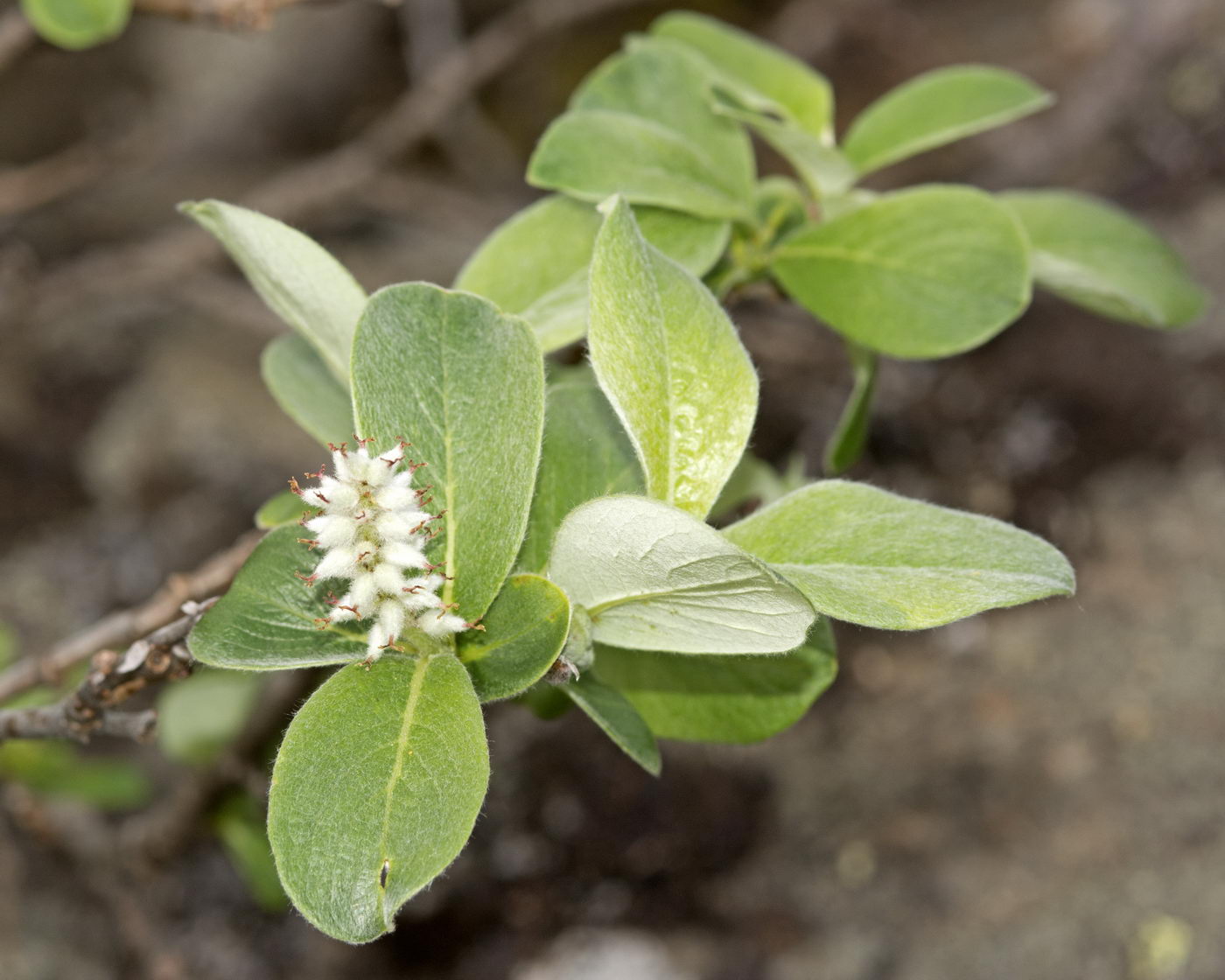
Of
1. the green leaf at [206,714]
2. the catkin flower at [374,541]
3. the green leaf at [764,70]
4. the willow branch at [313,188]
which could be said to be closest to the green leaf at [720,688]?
the catkin flower at [374,541]

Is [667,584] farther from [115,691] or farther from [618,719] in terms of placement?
[115,691]

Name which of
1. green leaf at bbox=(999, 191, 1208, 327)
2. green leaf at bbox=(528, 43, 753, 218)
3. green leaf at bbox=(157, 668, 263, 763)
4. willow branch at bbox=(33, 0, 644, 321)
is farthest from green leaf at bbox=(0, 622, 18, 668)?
green leaf at bbox=(999, 191, 1208, 327)

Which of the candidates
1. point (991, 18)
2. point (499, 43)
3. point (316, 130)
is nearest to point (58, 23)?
point (499, 43)

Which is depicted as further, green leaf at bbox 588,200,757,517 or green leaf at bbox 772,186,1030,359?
green leaf at bbox 772,186,1030,359

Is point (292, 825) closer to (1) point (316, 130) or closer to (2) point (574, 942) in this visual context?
(2) point (574, 942)

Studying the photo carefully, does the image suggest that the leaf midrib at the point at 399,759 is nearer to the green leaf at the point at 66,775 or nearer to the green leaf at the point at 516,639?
the green leaf at the point at 516,639

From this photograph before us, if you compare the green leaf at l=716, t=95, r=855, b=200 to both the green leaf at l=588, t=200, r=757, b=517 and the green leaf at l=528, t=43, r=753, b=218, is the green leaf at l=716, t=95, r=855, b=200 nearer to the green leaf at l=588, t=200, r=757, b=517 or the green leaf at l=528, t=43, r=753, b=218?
the green leaf at l=528, t=43, r=753, b=218

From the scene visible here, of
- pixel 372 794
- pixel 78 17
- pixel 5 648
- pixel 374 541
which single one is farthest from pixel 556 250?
pixel 5 648
